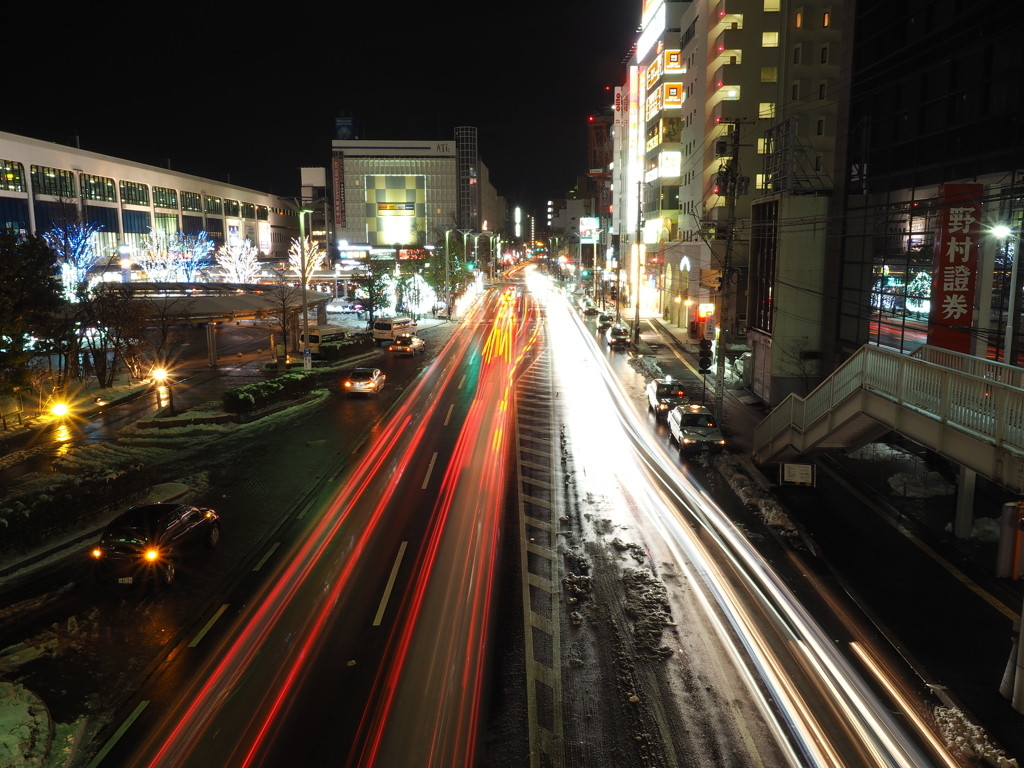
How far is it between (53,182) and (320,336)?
4403 cm

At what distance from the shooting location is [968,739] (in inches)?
397

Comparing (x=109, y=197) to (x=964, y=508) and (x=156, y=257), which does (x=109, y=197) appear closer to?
(x=156, y=257)

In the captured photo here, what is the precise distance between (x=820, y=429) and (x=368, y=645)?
1359 cm

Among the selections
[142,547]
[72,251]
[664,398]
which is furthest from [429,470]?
[72,251]

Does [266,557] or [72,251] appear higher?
[72,251]

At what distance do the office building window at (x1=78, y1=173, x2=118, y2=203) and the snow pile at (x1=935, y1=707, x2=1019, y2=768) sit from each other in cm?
8982

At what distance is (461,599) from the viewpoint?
46.2 ft

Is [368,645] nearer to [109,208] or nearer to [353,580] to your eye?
[353,580]

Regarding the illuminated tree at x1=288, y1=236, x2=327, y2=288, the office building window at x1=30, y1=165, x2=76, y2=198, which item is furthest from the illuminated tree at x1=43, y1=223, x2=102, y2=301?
the illuminated tree at x1=288, y1=236, x2=327, y2=288

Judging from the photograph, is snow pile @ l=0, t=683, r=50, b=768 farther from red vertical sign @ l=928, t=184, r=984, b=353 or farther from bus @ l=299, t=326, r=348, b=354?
bus @ l=299, t=326, r=348, b=354

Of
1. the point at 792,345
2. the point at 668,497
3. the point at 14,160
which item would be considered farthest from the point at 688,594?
the point at 14,160

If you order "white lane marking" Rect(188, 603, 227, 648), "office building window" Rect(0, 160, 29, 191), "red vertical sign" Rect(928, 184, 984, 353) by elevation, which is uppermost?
"office building window" Rect(0, 160, 29, 191)

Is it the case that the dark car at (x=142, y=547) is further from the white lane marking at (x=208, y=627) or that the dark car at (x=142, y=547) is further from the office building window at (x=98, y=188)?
the office building window at (x=98, y=188)

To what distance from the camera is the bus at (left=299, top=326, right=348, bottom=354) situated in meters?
49.6
